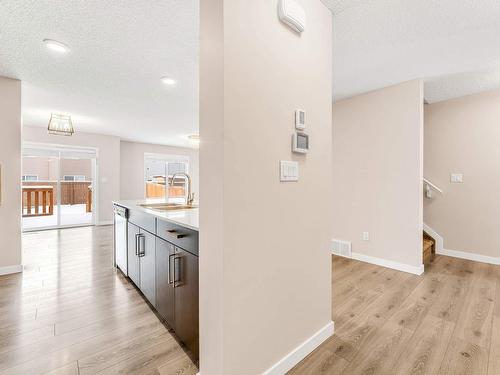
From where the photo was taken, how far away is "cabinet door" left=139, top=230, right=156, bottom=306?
6.66ft

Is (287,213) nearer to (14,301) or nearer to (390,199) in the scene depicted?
(390,199)

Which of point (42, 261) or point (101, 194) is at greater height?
point (101, 194)

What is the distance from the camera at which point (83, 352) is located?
161 centimetres

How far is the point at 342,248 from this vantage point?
143 inches

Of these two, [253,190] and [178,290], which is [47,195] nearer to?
[178,290]

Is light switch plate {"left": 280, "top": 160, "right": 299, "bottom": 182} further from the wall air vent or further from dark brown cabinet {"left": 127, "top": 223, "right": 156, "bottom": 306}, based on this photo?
dark brown cabinet {"left": 127, "top": 223, "right": 156, "bottom": 306}

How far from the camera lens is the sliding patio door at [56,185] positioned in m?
5.85

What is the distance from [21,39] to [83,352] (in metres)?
2.70

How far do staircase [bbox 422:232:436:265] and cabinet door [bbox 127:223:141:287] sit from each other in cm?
372

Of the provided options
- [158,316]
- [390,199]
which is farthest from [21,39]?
[390,199]

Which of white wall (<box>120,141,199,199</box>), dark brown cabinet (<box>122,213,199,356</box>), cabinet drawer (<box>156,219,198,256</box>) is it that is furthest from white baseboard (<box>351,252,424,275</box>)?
white wall (<box>120,141,199,199</box>)

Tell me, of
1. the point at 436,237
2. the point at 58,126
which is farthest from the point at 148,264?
the point at 436,237

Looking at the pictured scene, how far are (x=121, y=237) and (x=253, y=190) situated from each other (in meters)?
2.33

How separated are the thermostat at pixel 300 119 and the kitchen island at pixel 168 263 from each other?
0.88 metres
